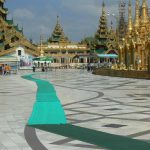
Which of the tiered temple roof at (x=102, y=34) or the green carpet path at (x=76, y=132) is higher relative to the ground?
the tiered temple roof at (x=102, y=34)

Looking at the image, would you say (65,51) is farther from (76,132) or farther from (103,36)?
(76,132)

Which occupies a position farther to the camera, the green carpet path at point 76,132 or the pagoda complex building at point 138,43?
the pagoda complex building at point 138,43

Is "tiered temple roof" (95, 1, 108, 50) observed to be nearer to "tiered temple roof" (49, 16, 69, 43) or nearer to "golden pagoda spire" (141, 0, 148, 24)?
"tiered temple roof" (49, 16, 69, 43)

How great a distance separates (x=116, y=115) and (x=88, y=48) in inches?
3905

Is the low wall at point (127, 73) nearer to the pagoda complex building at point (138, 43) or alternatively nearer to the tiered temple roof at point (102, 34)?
the pagoda complex building at point (138, 43)

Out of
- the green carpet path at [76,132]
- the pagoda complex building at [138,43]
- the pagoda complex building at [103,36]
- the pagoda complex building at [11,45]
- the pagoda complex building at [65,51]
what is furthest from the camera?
the pagoda complex building at [103,36]

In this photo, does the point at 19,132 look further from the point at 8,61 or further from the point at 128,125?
the point at 8,61

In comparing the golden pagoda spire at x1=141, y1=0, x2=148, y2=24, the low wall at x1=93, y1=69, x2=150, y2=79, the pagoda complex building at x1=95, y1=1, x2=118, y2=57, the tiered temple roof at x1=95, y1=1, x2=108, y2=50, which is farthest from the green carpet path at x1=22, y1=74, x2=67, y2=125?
the tiered temple roof at x1=95, y1=1, x2=108, y2=50

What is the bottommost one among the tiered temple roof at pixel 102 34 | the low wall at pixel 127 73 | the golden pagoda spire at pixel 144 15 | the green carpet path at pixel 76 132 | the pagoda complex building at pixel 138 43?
the green carpet path at pixel 76 132

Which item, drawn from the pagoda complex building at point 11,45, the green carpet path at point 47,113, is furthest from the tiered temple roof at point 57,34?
the green carpet path at point 47,113

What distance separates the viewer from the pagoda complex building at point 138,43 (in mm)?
38394

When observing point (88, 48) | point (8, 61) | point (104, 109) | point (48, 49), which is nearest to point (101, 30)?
point (88, 48)

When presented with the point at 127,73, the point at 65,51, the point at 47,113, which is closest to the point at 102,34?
the point at 65,51

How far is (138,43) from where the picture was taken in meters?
40.2
